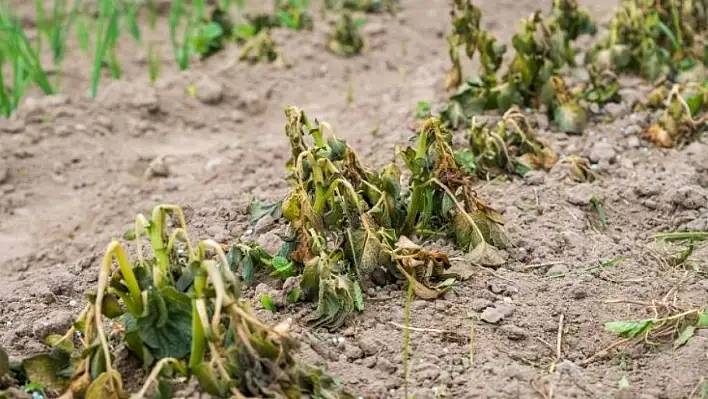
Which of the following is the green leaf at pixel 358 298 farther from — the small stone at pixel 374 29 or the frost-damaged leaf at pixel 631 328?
the small stone at pixel 374 29

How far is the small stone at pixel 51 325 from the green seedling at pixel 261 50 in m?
2.56

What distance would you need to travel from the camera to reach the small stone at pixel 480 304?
8.15 feet

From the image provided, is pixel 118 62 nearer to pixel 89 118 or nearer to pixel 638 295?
pixel 89 118

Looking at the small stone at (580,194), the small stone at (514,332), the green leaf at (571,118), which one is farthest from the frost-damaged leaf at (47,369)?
the green leaf at (571,118)

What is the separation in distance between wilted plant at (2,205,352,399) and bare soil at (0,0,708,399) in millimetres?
260

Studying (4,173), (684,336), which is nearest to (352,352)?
(684,336)

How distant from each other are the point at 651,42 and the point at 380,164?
4.29ft

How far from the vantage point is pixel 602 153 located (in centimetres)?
342

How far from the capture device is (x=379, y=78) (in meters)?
4.75

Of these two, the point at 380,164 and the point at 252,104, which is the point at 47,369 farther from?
the point at 252,104

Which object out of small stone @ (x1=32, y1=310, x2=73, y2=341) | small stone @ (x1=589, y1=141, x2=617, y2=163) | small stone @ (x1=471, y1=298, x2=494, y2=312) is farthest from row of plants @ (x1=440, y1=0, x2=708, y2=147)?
small stone @ (x1=32, y1=310, x2=73, y2=341)

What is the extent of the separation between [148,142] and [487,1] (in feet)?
7.05

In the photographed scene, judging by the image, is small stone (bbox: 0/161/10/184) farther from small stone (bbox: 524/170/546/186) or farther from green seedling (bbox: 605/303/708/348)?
green seedling (bbox: 605/303/708/348)

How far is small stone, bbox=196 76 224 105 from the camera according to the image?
14.7ft
